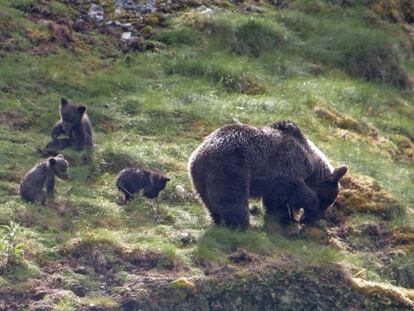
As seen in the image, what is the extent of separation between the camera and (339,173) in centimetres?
1647

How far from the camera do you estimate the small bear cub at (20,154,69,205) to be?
49.7ft


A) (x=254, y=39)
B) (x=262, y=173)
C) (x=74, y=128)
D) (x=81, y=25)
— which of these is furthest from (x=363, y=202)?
(x=81, y=25)

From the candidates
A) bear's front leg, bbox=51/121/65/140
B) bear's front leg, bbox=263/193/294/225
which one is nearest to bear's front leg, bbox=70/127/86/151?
bear's front leg, bbox=51/121/65/140

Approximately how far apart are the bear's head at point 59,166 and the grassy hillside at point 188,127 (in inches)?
9.9

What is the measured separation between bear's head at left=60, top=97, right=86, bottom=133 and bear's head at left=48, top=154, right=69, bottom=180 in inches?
55.3

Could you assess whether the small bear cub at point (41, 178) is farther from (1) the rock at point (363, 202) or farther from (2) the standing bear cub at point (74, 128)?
(1) the rock at point (363, 202)

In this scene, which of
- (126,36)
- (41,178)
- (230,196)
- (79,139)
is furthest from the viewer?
(126,36)

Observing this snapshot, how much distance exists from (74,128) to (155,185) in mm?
2089

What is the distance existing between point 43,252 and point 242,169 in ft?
11.3

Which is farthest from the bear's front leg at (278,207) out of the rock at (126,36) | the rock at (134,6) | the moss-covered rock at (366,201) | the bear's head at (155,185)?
the rock at (134,6)

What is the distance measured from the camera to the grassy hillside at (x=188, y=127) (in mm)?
14000

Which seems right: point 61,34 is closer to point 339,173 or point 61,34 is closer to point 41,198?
point 41,198

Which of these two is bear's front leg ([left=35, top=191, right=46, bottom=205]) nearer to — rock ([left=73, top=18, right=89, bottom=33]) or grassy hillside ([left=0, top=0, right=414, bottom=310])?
grassy hillside ([left=0, top=0, right=414, bottom=310])

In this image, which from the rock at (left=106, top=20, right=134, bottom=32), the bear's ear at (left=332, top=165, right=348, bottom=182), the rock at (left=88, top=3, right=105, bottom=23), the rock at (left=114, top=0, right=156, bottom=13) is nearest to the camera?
the bear's ear at (left=332, top=165, right=348, bottom=182)
